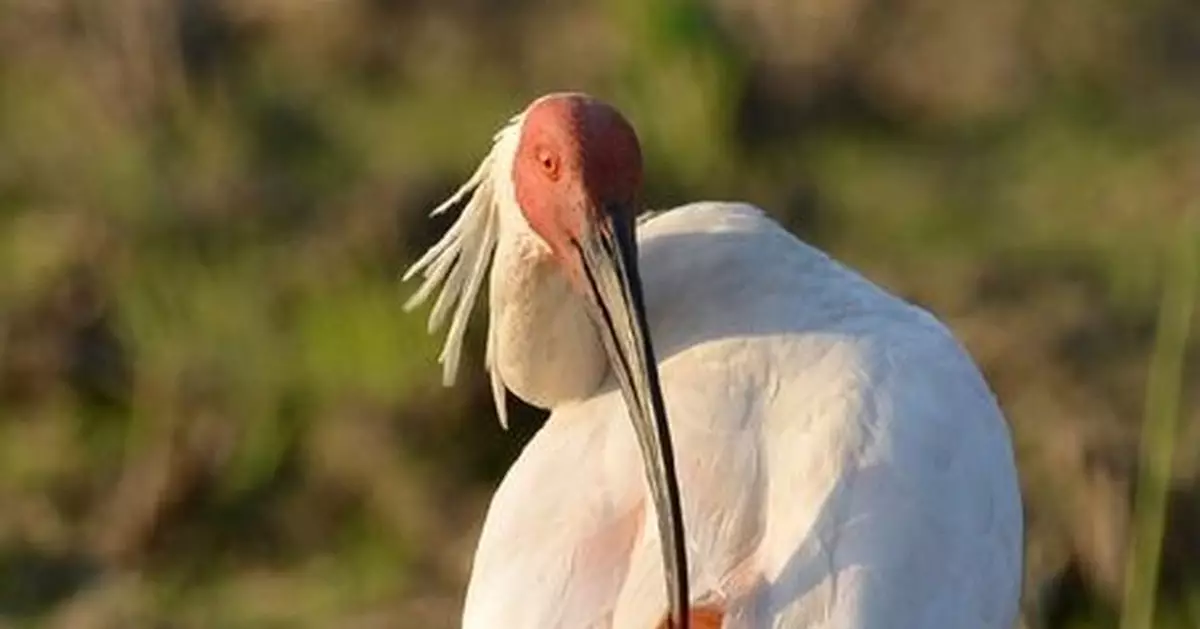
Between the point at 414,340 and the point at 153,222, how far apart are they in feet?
2.66

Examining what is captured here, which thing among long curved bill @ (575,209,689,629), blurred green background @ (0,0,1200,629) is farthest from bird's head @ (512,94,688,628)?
blurred green background @ (0,0,1200,629)

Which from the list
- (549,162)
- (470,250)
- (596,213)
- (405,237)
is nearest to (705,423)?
(596,213)

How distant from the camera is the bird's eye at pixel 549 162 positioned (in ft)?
17.7

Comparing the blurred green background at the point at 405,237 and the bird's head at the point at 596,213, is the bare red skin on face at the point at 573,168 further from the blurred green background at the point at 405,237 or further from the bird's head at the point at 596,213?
the blurred green background at the point at 405,237

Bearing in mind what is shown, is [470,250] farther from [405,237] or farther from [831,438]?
[405,237]

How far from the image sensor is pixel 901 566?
5.00 metres

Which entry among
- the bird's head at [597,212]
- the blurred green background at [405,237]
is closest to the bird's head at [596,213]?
the bird's head at [597,212]

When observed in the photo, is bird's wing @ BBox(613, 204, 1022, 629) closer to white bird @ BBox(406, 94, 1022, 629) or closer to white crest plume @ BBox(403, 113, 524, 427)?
white bird @ BBox(406, 94, 1022, 629)

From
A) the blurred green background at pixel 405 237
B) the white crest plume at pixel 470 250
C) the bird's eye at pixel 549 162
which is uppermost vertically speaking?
the bird's eye at pixel 549 162

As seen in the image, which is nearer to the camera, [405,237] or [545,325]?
[545,325]

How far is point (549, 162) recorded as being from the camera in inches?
213

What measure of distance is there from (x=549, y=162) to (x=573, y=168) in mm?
68

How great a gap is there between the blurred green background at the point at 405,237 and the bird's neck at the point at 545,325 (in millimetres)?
1823

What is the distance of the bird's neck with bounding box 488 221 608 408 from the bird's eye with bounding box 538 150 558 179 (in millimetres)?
202
